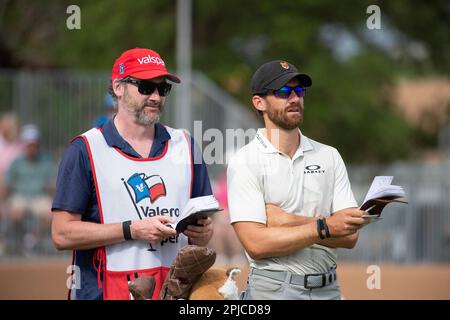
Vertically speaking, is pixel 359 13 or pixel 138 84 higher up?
pixel 359 13

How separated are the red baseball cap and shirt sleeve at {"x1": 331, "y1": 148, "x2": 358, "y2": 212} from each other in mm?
1245

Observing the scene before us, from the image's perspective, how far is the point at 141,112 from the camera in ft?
20.2

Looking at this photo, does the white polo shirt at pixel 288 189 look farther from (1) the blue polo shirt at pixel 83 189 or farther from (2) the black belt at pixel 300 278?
(1) the blue polo shirt at pixel 83 189

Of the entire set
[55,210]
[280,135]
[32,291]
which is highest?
[280,135]

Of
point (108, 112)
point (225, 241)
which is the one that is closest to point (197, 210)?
point (108, 112)

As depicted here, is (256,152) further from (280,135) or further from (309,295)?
(309,295)

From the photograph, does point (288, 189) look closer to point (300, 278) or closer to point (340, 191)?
point (340, 191)

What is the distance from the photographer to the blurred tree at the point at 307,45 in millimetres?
24744

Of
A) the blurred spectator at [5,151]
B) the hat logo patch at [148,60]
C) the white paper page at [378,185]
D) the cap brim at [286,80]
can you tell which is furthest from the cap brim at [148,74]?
the blurred spectator at [5,151]

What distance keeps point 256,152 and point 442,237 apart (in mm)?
14076

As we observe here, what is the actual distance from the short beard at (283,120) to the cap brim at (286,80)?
14cm

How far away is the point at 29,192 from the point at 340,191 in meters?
11.7
